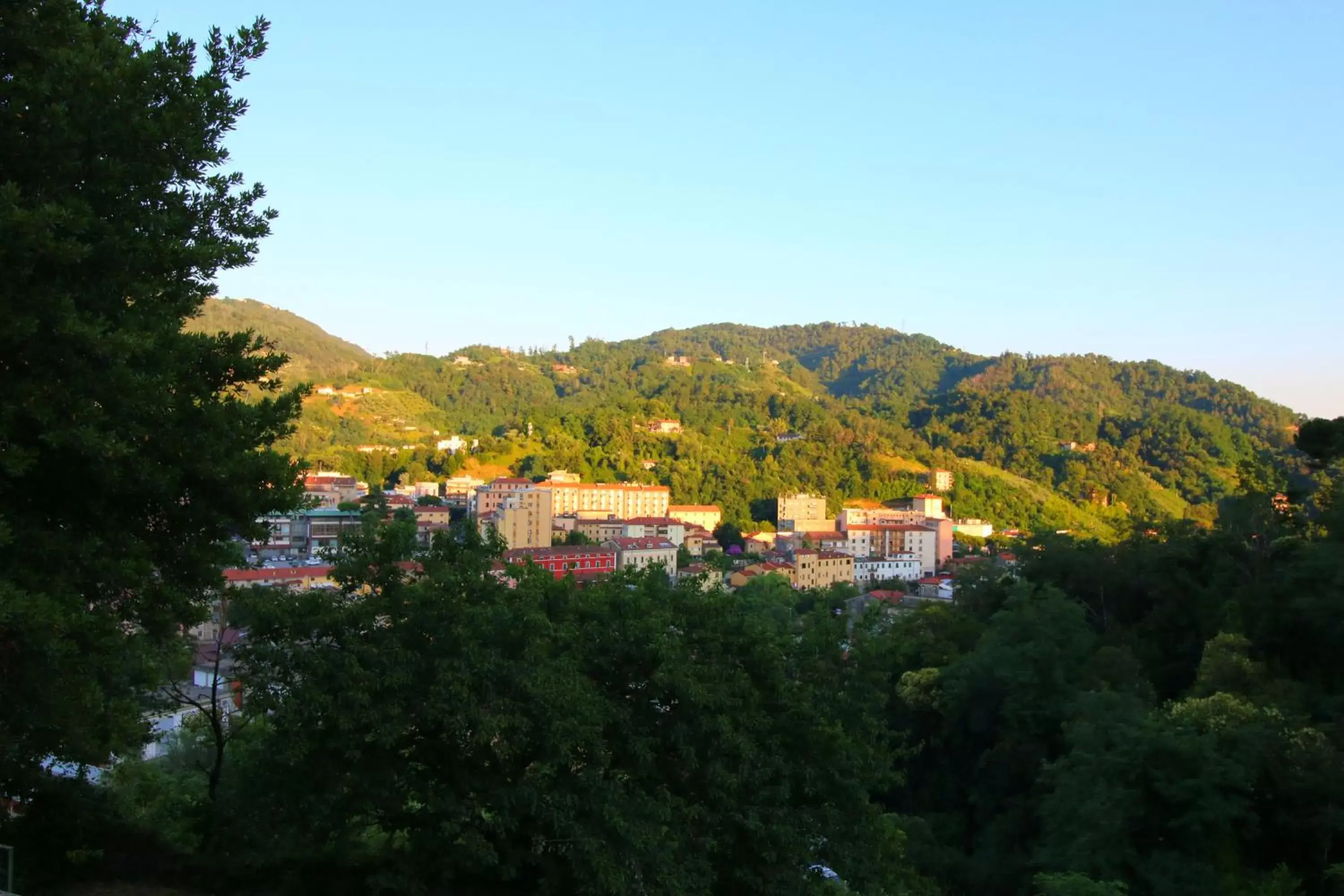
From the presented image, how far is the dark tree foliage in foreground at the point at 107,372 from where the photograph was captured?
557 cm

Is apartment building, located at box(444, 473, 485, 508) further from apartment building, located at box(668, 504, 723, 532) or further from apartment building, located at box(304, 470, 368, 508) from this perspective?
apartment building, located at box(668, 504, 723, 532)

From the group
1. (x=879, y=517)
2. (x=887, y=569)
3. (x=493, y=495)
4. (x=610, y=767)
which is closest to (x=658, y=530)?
(x=493, y=495)

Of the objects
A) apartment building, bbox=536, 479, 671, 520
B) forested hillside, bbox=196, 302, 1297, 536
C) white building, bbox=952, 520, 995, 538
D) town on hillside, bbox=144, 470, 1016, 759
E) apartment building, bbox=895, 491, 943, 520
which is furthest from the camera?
forested hillside, bbox=196, 302, 1297, 536

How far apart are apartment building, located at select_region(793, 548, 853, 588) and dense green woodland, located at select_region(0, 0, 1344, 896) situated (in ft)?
121

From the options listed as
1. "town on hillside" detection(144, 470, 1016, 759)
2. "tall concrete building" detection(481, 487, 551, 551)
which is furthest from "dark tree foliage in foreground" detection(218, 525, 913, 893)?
"tall concrete building" detection(481, 487, 551, 551)

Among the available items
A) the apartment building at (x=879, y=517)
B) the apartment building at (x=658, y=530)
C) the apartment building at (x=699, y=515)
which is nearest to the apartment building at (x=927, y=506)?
the apartment building at (x=879, y=517)

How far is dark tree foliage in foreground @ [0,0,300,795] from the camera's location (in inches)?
219

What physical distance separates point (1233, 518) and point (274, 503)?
2192 centimetres

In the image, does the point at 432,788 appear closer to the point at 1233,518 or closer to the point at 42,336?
the point at 42,336

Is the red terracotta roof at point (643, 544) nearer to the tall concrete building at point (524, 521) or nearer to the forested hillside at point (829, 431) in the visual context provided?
the tall concrete building at point (524, 521)

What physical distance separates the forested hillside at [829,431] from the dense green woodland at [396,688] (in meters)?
22.5

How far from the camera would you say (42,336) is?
5.66m

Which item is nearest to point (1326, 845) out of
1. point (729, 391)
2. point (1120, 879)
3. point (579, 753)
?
point (1120, 879)

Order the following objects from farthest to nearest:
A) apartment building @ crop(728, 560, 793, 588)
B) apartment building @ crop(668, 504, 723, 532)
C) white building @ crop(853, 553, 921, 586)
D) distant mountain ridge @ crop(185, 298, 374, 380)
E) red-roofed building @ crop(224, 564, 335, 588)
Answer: distant mountain ridge @ crop(185, 298, 374, 380), apartment building @ crop(668, 504, 723, 532), white building @ crop(853, 553, 921, 586), apartment building @ crop(728, 560, 793, 588), red-roofed building @ crop(224, 564, 335, 588)
